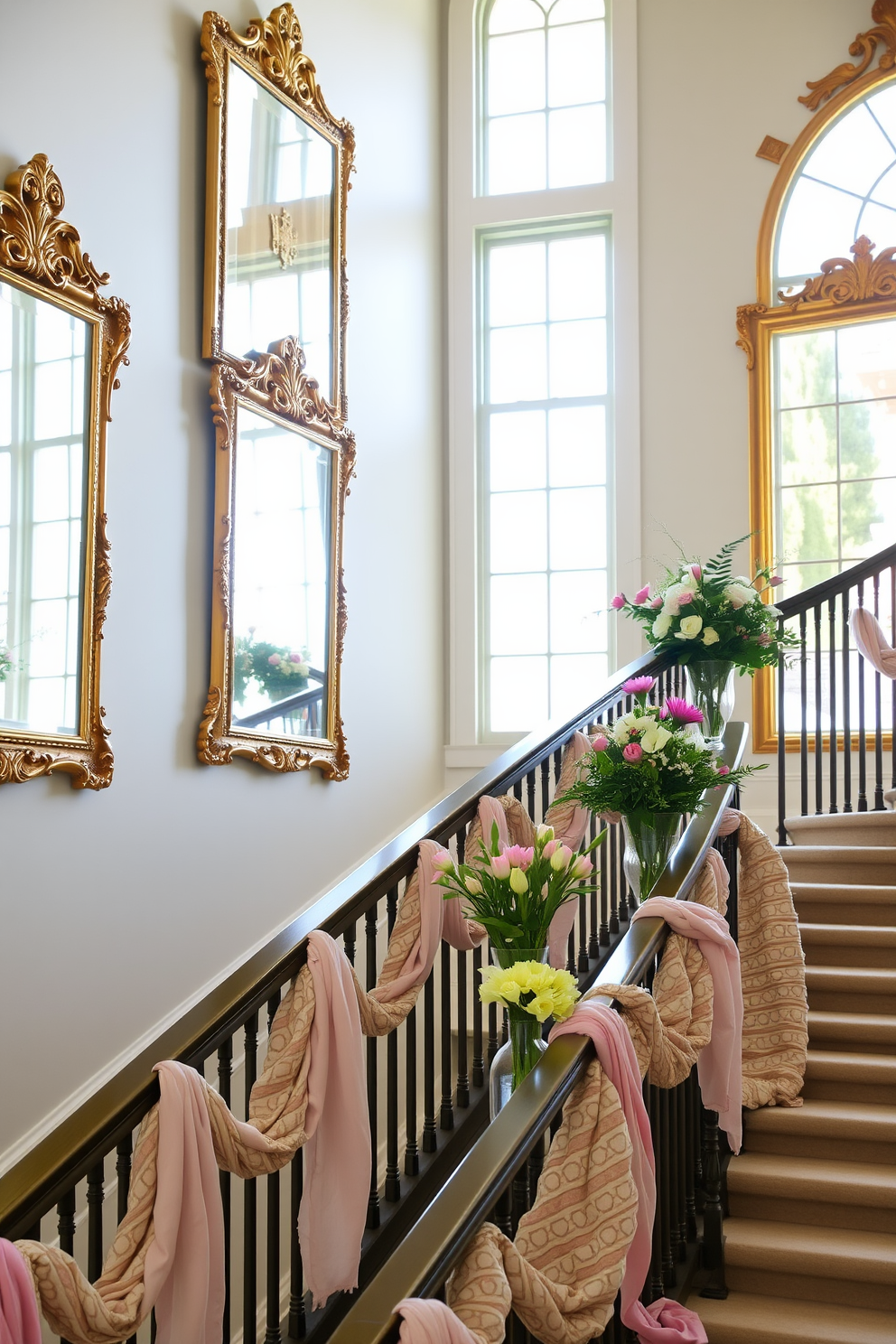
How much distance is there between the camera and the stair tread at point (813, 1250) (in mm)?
3199

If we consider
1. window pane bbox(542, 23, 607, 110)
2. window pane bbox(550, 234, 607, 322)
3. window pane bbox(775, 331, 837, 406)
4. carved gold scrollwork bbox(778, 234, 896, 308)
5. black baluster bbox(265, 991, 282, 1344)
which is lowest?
black baluster bbox(265, 991, 282, 1344)

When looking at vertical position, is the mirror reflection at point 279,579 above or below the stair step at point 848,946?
above

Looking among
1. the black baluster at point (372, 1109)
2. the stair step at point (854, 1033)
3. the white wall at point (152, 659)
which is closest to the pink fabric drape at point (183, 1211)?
the black baluster at point (372, 1109)

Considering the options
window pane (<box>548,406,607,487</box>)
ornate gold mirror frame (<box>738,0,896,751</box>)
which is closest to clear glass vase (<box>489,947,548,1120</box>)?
ornate gold mirror frame (<box>738,0,896,751</box>)

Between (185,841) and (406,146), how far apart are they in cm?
438

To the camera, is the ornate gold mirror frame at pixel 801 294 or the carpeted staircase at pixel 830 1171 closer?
the carpeted staircase at pixel 830 1171

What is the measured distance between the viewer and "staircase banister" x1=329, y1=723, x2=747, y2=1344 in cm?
172

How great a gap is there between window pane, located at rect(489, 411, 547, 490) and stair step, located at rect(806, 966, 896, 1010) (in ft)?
13.8

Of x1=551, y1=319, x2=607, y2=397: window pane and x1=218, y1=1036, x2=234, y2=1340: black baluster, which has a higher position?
x1=551, y1=319, x2=607, y2=397: window pane

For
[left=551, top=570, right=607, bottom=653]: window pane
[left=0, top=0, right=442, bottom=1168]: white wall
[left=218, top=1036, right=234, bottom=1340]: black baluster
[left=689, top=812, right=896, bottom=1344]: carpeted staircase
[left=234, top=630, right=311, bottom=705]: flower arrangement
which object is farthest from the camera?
[left=551, top=570, right=607, bottom=653]: window pane

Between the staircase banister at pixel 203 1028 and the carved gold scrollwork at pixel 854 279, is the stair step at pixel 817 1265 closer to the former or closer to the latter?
the staircase banister at pixel 203 1028

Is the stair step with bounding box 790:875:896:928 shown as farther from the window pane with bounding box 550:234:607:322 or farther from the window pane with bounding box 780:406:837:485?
the window pane with bounding box 550:234:607:322

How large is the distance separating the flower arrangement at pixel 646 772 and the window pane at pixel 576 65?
5567 millimetres

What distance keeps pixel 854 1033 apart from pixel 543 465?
4535 mm
